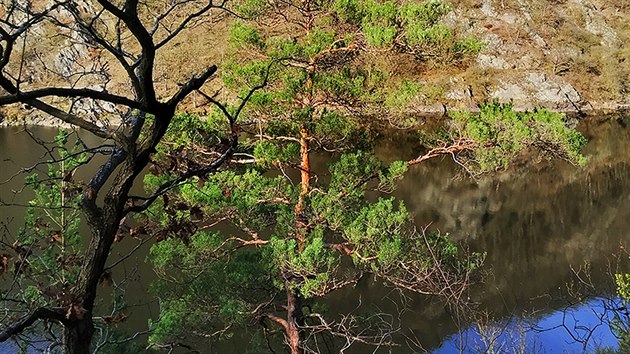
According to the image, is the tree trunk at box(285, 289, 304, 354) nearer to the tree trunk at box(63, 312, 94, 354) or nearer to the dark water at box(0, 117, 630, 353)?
the dark water at box(0, 117, 630, 353)

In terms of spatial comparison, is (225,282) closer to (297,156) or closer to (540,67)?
(297,156)

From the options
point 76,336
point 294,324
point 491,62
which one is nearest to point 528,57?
point 491,62

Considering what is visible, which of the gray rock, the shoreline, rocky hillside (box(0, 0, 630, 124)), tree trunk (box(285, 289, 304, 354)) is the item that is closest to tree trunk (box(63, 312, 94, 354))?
tree trunk (box(285, 289, 304, 354))

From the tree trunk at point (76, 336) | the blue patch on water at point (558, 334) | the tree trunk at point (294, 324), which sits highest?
the tree trunk at point (76, 336)

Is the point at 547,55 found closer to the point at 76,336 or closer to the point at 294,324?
the point at 294,324

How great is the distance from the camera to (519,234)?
18.9 metres

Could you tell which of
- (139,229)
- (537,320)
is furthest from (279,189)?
(537,320)

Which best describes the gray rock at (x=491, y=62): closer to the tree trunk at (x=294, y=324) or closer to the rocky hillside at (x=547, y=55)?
the rocky hillside at (x=547, y=55)

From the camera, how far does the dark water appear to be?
1289 cm

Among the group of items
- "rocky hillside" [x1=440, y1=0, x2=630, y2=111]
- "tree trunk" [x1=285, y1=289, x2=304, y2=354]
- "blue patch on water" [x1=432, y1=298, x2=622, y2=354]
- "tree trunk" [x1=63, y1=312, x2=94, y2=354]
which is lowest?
"blue patch on water" [x1=432, y1=298, x2=622, y2=354]

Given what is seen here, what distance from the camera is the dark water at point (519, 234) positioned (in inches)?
507

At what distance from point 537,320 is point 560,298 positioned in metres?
1.28

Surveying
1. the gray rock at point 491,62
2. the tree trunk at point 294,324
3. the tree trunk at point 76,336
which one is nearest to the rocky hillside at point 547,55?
the gray rock at point 491,62

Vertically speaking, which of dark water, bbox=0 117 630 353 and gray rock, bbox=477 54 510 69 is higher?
gray rock, bbox=477 54 510 69
